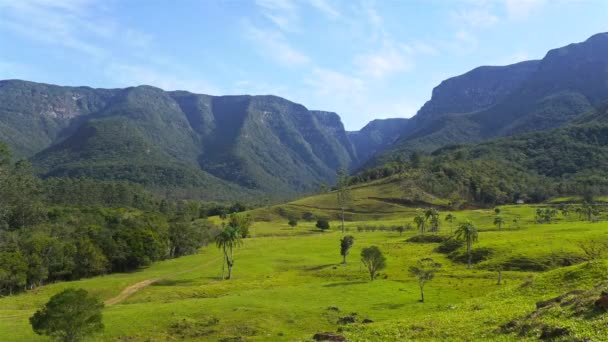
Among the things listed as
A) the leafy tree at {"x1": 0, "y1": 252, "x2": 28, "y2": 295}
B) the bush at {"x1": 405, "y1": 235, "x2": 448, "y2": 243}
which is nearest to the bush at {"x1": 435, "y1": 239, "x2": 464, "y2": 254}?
the bush at {"x1": 405, "y1": 235, "x2": 448, "y2": 243}

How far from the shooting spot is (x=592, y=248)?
287ft

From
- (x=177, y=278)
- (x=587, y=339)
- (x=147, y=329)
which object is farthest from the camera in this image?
(x=177, y=278)

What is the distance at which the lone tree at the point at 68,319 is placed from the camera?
46.6 metres

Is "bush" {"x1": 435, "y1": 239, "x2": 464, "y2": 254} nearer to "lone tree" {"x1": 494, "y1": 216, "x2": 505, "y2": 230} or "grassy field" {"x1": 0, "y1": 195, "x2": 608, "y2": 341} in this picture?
"grassy field" {"x1": 0, "y1": 195, "x2": 608, "y2": 341}

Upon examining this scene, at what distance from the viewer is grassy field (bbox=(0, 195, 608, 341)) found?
127ft

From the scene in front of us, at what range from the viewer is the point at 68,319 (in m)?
46.9

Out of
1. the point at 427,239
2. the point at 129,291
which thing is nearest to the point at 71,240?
the point at 129,291

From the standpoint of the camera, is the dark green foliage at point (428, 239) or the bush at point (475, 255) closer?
the bush at point (475, 255)

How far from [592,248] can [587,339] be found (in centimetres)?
7445

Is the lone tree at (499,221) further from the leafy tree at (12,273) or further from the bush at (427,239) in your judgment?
the leafy tree at (12,273)

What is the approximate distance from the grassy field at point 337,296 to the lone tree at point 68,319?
10.5 ft

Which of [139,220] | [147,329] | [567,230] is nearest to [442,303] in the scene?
[147,329]

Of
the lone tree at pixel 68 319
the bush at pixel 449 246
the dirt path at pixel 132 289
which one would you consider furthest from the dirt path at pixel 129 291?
the bush at pixel 449 246

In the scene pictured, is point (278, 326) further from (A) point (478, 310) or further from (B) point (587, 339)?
(B) point (587, 339)
